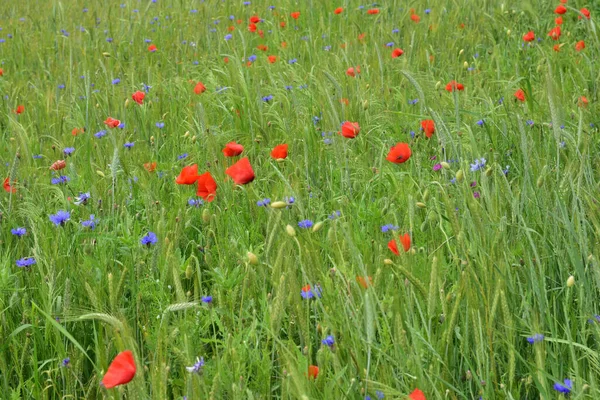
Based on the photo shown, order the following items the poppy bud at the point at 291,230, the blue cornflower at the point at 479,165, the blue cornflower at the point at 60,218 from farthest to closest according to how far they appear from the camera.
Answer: the blue cornflower at the point at 60,218 < the blue cornflower at the point at 479,165 < the poppy bud at the point at 291,230

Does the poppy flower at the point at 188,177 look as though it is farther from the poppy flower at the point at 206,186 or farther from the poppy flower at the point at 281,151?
the poppy flower at the point at 281,151

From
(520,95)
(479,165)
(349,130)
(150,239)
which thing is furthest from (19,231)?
(520,95)

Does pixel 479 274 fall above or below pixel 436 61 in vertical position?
above

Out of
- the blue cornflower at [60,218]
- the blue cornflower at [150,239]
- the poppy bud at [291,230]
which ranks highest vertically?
the poppy bud at [291,230]

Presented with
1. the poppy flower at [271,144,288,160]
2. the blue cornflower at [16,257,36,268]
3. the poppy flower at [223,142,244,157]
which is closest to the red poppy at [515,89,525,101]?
the poppy flower at [271,144,288,160]

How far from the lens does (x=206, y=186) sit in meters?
1.80

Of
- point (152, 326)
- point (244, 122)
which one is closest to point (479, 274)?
point (152, 326)

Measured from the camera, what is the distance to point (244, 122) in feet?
8.70

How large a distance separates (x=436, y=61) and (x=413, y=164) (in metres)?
1.45

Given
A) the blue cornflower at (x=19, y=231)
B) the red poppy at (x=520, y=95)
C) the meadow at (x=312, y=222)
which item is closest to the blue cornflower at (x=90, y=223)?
the meadow at (x=312, y=222)

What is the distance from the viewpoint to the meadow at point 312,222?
120cm

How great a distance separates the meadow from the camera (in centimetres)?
120

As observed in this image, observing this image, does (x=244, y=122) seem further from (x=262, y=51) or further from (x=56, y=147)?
(x=262, y=51)

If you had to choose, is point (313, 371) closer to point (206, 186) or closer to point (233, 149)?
point (206, 186)
